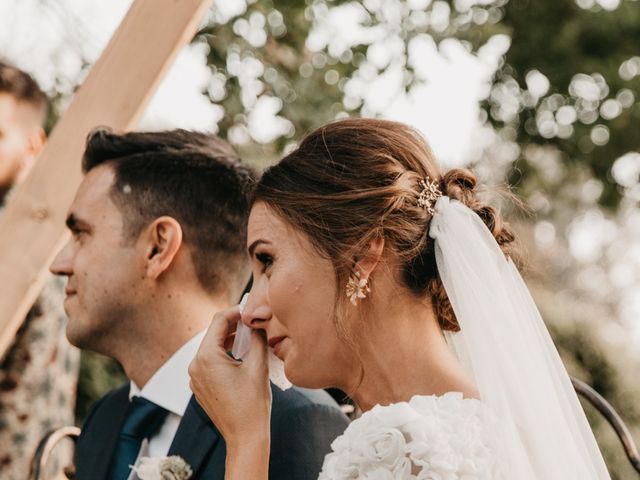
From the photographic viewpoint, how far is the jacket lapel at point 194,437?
2910 millimetres

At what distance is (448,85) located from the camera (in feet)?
21.6

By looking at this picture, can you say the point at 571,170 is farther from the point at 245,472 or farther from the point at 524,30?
the point at 245,472

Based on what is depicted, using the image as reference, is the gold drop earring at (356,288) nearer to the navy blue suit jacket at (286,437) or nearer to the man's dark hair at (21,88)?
the navy blue suit jacket at (286,437)

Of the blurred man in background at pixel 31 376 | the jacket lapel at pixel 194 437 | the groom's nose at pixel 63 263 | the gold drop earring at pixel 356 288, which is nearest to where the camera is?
the gold drop earring at pixel 356 288

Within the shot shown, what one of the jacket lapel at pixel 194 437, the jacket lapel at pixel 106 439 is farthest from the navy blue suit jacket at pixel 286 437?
the jacket lapel at pixel 106 439

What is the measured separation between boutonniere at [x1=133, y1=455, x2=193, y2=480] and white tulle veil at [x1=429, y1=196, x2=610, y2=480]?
974mm

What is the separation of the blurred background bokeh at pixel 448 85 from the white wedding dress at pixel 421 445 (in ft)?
2.38

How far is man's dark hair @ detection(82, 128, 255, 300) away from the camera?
11.3ft

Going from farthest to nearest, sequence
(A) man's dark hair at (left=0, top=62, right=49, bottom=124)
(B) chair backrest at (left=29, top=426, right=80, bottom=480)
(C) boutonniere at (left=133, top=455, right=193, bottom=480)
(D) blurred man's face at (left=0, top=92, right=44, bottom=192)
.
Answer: (A) man's dark hair at (left=0, top=62, right=49, bottom=124)
(D) blurred man's face at (left=0, top=92, right=44, bottom=192)
(B) chair backrest at (left=29, top=426, right=80, bottom=480)
(C) boutonniere at (left=133, top=455, right=193, bottom=480)

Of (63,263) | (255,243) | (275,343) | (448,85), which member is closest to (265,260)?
(255,243)

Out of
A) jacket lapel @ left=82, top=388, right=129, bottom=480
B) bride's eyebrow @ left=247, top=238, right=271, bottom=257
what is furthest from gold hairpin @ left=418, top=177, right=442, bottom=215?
jacket lapel @ left=82, top=388, right=129, bottom=480

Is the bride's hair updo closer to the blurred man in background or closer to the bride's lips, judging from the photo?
the bride's lips

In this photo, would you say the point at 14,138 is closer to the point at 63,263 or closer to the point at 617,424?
the point at 63,263

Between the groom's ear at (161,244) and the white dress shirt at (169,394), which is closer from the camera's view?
the white dress shirt at (169,394)
